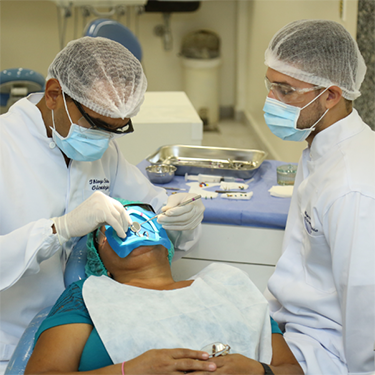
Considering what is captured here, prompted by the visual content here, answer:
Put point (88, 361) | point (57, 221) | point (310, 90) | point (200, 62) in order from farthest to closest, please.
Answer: point (200, 62) < point (310, 90) < point (57, 221) < point (88, 361)

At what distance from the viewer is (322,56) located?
1347 millimetres

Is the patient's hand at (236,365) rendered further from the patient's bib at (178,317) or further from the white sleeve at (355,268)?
the white sleeve at (355,268)

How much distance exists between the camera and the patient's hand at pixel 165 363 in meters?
1.07

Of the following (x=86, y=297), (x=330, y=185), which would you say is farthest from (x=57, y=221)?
(x=330, y=185)

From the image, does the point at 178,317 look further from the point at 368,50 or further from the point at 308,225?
the point at 368,50

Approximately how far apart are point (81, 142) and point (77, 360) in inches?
24.3

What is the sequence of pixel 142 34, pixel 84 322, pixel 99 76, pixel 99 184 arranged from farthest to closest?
pixel 142 34, pixel 99 184, pixel 99 76, pixel 84 322

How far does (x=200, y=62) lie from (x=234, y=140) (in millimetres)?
943

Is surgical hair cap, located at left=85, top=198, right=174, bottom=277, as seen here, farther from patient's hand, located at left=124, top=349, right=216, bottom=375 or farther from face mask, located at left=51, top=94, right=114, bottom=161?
patient's hand, located at left=124, top=349, right=216, bottom=375

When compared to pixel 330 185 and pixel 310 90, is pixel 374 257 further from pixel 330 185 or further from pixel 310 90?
pixel 310 90

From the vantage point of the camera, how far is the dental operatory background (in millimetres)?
4797

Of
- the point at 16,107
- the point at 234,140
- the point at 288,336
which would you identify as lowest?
the point at 234,140

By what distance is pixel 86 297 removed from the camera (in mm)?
1232

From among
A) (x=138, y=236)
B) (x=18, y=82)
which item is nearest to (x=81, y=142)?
(x=138, y=236)
